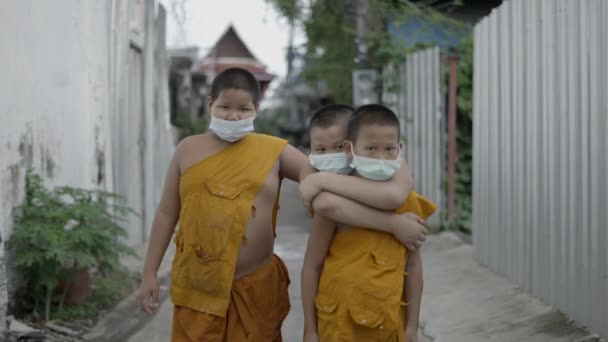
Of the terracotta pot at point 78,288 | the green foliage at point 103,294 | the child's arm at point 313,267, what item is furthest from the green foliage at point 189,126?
the child's arm at point 313,267

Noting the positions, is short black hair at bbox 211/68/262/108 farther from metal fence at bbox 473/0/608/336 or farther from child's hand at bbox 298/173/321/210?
metal fence at bbox 473/0/608/336

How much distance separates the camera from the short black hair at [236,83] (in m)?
3.33

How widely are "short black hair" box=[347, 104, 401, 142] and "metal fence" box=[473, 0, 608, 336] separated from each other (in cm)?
211

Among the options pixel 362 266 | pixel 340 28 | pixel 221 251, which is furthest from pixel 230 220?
pixel 340 28

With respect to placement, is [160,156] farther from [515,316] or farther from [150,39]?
[515,316]

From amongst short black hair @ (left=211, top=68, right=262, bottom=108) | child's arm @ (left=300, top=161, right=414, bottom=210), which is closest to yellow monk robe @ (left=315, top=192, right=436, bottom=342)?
child's arm @ (left=300, top=161, right=414, bottom=210)

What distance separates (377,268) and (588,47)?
2601mm

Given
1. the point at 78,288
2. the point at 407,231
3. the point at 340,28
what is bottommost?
the point at 78,288

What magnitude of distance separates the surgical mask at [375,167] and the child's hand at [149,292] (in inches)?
39.7

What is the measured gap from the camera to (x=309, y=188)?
10.1ft

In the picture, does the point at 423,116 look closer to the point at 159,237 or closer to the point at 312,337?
the point at 159,237

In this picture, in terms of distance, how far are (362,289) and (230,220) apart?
0.60 m

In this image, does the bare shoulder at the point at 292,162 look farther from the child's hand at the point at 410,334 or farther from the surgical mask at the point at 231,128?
the child's hand at the point at 410,334

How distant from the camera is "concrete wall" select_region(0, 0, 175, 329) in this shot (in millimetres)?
5969
